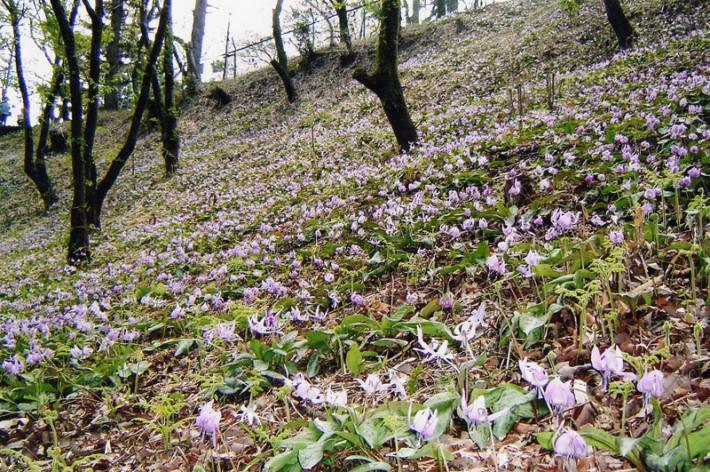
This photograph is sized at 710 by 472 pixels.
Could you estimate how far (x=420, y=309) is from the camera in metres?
3.18

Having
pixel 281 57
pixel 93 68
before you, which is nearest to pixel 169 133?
pixel 93 68

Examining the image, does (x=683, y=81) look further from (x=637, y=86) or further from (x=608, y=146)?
(x=608, y=146)

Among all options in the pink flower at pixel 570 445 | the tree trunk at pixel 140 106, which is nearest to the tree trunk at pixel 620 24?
the tree trunk at pixel 140 106

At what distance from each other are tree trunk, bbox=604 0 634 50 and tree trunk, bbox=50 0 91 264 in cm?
1130

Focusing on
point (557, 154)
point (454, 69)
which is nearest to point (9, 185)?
point (454, 69)

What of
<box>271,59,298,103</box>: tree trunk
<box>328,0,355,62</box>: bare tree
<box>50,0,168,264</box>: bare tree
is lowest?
<box>50,0,168,264</box>: bare tree

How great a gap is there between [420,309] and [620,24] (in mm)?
11187

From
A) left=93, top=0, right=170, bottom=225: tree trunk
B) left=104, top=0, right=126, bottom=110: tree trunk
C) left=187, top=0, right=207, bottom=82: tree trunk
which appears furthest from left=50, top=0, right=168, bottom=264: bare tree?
left=187, top=0, right=207, bottom=82: tree trunk

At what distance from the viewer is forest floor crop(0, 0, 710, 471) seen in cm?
171

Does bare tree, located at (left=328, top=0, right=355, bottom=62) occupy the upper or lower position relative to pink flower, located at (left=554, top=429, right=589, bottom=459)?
upper

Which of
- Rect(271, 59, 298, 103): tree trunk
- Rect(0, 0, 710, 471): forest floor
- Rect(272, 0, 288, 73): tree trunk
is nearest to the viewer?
Rect(0, 0, 710, 471): forest floor

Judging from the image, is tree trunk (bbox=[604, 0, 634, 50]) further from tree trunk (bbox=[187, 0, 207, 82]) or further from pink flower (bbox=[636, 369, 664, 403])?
tree trunk (bbox=[187, 0, 207, 82])

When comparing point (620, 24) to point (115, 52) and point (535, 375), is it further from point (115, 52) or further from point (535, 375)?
point (115, 52)

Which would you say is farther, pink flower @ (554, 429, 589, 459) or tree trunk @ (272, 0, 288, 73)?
tree trunk @ (272, 0, 288, 73)
